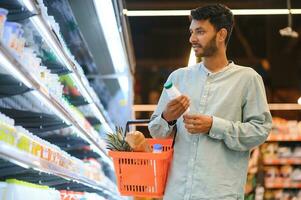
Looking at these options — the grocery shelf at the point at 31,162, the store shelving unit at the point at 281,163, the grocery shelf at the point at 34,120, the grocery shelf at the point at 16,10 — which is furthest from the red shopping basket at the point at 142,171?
the store shelving unit at the point at 281,163

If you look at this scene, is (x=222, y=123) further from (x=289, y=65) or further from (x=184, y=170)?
(x=289, y=65)

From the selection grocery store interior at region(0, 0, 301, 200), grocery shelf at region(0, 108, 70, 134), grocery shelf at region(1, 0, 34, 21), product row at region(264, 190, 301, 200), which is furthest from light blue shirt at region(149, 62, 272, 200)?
product row at region(264, 190, 301, 200)

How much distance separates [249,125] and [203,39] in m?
0.46

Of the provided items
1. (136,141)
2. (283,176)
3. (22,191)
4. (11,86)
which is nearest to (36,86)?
(11,86)

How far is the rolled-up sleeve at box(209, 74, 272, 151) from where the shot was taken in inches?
94.1

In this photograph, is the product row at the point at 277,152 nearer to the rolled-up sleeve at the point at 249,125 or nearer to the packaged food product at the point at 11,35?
the rolled-up sleeve at the point at 249,125

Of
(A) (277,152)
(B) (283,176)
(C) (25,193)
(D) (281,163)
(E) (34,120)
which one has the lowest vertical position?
(C) (25,193)

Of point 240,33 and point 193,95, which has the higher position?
point 240,33

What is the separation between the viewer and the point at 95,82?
709 cm

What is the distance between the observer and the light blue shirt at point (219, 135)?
2.40 meters

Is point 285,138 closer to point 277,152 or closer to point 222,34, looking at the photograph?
point 277,152

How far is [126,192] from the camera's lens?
2590mm

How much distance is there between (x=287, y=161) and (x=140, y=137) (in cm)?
728

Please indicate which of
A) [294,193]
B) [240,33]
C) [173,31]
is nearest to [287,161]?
[294,193]
